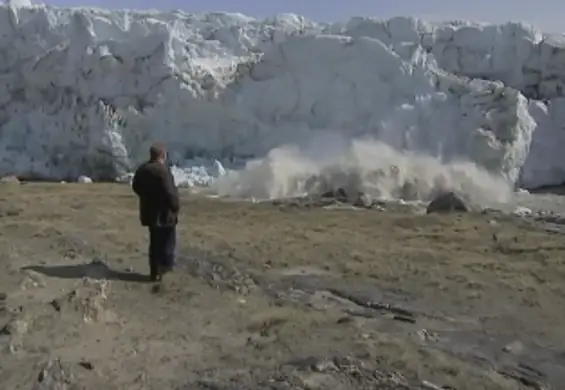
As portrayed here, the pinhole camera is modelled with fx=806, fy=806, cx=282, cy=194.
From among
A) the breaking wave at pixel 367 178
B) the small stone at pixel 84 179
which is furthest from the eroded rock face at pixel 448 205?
the small stone at pixel 84 179

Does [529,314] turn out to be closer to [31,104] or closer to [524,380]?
[524,380]

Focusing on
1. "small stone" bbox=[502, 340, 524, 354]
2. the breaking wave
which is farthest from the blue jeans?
the breaking wave

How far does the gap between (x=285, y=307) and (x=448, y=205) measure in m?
6.07

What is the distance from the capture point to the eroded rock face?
11.3 m

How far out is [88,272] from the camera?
21.8ft

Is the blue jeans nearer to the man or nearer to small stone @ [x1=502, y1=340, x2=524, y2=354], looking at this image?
the man

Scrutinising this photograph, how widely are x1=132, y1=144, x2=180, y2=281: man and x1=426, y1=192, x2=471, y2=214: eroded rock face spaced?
5688 millimetres

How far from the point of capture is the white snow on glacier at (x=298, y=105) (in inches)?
577

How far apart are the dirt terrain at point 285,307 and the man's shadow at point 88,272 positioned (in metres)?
0.02

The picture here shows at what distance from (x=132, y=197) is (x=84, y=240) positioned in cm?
469

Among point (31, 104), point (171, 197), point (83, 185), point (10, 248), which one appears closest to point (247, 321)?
point (171, 197)

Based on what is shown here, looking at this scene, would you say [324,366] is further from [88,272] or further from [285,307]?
[88,272]

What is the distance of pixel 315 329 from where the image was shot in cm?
520

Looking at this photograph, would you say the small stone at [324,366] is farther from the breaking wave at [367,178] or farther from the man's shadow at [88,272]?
the breaking wave at [367,178]
